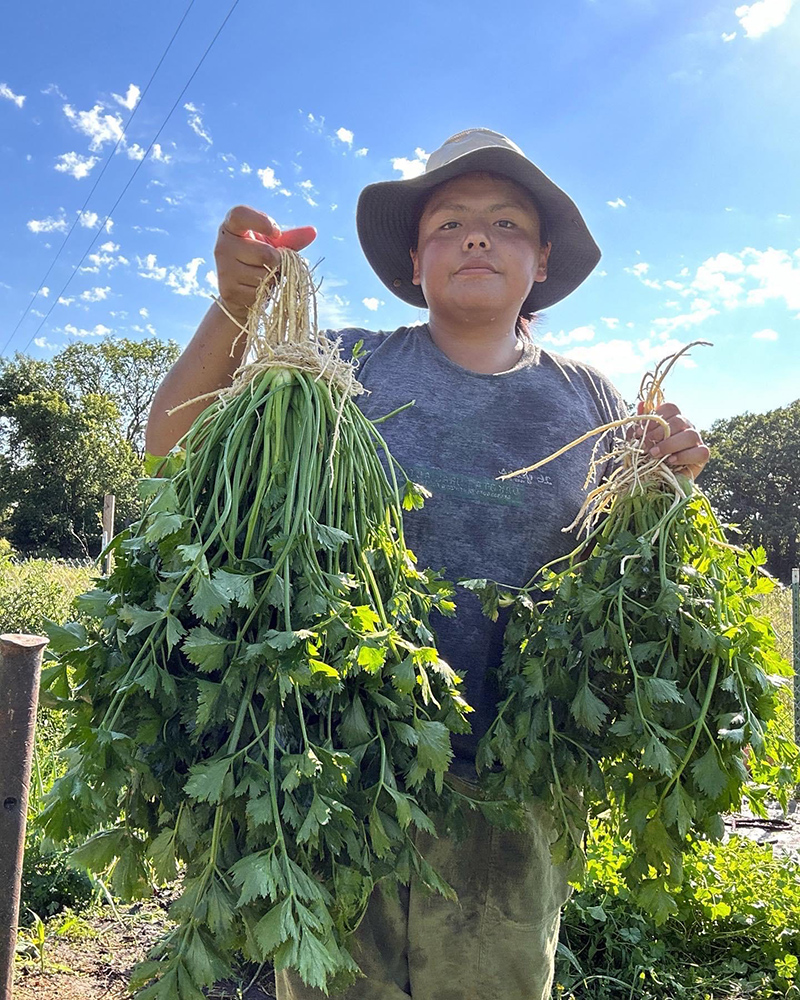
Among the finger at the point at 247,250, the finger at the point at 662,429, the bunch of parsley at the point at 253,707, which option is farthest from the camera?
the finger at the point at 662,429

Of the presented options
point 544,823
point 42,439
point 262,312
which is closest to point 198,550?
point 262,312

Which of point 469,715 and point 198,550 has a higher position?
point 198,550

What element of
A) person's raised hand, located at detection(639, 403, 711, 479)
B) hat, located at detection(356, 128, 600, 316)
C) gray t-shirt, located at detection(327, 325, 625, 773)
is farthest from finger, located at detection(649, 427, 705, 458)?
hat, located at detection(356, 128, 600, 316)

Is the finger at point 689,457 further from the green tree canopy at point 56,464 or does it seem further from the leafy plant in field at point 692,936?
the green tree canopy at point 56,464

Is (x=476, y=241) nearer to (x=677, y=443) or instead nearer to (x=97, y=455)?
(x=677, y=443)

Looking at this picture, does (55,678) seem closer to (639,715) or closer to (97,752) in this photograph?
(97,752)

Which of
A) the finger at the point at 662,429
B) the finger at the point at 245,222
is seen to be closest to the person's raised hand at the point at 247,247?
the finger at the point at 245,222

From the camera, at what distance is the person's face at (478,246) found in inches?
70.4

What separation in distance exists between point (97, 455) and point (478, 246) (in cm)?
3294

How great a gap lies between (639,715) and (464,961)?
0.77 m

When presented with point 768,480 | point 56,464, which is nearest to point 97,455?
point 56,464

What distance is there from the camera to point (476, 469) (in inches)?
69.1

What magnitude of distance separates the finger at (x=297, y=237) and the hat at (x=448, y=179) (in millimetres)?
549

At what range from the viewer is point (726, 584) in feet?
4.60
